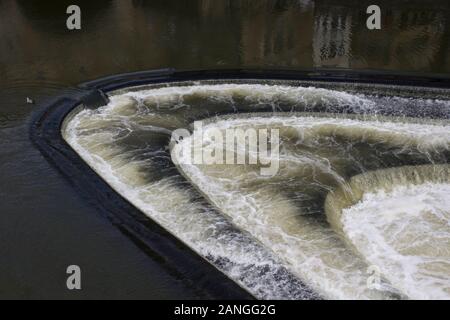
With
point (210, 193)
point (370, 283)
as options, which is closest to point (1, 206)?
point (210, 193)

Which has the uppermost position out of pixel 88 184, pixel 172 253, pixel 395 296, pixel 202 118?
pixel 202 118

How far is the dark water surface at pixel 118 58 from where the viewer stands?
19.0 feet

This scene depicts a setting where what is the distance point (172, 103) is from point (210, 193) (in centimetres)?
353

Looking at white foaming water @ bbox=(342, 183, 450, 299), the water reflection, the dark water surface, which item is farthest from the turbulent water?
the water reflection

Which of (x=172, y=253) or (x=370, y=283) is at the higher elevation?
(x=172, y=253)

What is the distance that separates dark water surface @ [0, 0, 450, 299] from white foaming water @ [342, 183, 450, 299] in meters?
2.78

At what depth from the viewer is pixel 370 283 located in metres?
5.81

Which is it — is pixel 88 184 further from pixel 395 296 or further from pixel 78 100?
pixel 395 296

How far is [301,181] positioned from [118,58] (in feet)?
22.7

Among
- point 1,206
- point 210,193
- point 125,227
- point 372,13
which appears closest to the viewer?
point 125,227

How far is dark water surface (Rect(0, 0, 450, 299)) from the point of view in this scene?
5.78 metres

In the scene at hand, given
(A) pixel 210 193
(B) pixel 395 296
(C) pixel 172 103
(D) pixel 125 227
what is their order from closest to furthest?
1. (B) pixel 395 296
2. (D) pixel 125 227
3. (A) pixel 210 193
4. (C) pixel 172 103

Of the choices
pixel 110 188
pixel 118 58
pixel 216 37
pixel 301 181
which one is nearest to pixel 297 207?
pixel 301 181

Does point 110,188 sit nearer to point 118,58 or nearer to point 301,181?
point 301,181
